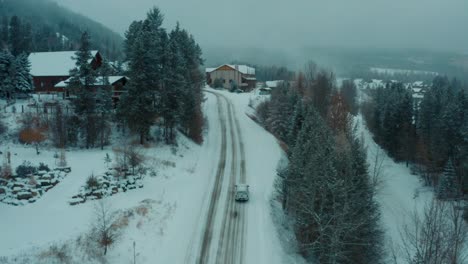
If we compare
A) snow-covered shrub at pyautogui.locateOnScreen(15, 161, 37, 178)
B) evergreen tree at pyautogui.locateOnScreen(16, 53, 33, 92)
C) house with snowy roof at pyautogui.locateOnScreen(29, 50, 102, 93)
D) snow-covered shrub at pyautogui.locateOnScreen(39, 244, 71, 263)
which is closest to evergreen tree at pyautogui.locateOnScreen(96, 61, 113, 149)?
snow-covered shrub at pyautogui.locateOnScreen(15, 161, 37, 178)

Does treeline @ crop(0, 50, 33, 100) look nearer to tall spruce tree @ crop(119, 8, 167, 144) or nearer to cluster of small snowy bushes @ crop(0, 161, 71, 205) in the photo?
tall spruce tree @ crop(119, 8, 167, 144)

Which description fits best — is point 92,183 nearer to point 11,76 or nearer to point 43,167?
point 43,167

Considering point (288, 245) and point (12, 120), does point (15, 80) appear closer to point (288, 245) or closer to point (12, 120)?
point (12, 120)

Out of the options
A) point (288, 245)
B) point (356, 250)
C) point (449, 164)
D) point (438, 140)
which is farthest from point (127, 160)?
point (438, 140)

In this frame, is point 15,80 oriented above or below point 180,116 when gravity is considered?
above

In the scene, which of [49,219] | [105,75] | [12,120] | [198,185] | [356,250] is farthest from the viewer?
[105,75]

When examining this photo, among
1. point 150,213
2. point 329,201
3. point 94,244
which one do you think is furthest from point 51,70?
point 329,201

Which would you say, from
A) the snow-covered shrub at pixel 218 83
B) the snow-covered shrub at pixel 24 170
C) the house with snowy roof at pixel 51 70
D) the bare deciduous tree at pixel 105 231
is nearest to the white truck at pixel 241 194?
the bare deciduous tree at pixel 105 231
